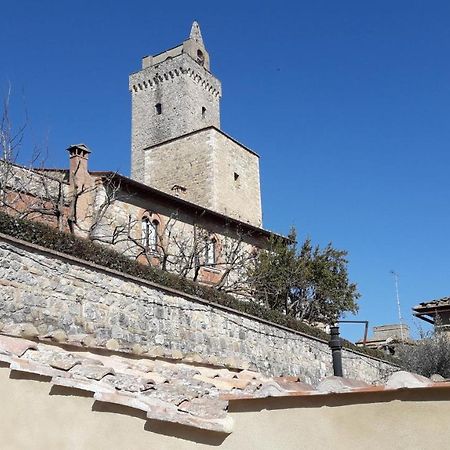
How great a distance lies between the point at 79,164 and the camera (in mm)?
23578

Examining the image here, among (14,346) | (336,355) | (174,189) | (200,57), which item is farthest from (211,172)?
(14,346)

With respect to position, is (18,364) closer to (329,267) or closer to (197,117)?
(329,267)

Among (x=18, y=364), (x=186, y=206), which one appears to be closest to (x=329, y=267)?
(x=186, y=206)

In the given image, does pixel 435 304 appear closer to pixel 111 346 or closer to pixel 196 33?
pixel 111 346

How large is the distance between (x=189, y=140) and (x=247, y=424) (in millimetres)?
35355

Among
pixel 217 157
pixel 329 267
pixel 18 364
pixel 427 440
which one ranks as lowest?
pixel 427 440

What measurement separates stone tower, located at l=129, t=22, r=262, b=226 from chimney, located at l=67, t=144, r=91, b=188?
33.5 feet

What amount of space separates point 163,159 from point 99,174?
618 inches

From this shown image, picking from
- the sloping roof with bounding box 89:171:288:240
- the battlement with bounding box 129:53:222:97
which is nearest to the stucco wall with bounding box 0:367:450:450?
the sloping roof with bounding box 89:171:288:240

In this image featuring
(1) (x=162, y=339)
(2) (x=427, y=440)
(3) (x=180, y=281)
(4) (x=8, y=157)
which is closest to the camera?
(2) (x=427, y=440)

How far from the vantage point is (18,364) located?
195 inches

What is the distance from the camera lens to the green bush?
39.9 ft

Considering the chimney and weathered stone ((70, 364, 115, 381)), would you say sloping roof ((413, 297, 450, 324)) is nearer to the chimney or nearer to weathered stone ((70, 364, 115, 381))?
the chimney

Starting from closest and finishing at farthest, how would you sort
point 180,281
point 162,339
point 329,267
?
point 162,339 < point 180,281 < point 329,267
